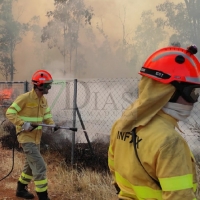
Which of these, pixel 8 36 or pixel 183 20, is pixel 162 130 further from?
pixel 8 36

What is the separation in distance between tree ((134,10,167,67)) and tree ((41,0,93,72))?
542cm

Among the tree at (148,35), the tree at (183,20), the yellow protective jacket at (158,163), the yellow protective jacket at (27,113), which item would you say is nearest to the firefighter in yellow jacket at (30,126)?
the yellow protective jacket at (27,113)

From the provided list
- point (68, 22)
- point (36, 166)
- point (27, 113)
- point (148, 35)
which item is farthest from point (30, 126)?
point (68, 22)

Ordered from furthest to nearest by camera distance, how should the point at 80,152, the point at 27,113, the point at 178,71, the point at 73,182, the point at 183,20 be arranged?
the point at 183,20
the point at 80,152
the point at 73,182
the point at 27,113
the point at 178,71

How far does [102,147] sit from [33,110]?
1933 millimetres

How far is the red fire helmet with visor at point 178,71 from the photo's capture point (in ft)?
4.69

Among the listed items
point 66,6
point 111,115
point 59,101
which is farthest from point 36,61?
point 111,115

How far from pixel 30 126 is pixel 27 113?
0.87 feet

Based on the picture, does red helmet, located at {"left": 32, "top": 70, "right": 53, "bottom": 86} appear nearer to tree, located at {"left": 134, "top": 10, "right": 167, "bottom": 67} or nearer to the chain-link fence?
the chain-link fence

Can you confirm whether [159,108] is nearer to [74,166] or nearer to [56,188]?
[56,188]

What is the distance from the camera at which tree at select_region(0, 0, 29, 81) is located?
95.2ft

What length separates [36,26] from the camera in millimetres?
30391

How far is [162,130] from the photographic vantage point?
1.37m

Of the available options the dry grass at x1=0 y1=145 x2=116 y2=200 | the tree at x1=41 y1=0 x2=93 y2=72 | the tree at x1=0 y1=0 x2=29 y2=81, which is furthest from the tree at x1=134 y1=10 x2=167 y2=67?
the dry grass at x1=0 y1=145 x2=116 y2=200
